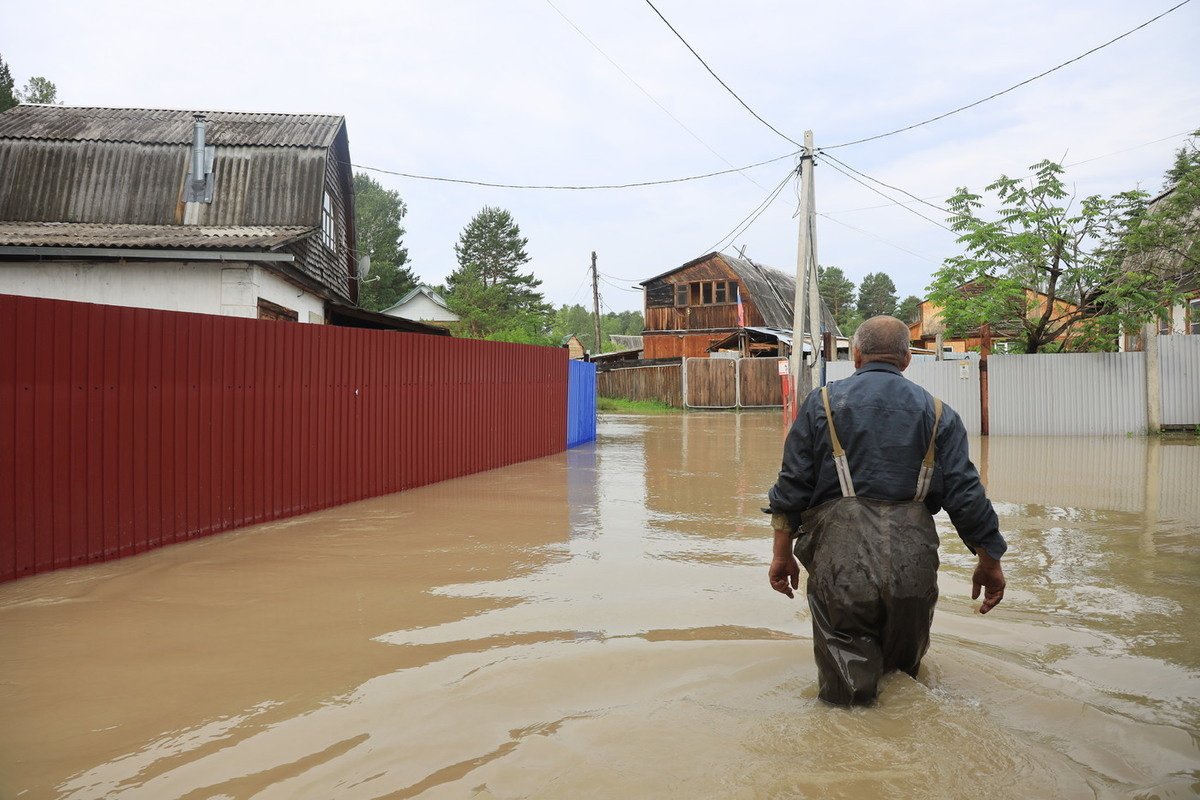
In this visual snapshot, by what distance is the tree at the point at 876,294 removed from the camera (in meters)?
105

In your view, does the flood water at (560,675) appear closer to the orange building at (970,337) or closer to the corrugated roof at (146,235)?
the orange building at (970,337)

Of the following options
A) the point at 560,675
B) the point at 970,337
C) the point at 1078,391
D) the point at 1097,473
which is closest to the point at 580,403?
the point at 1097,473

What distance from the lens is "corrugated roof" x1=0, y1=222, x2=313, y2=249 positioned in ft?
43.6

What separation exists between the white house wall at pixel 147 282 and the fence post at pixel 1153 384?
16551 mm

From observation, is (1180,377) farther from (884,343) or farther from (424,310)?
(424,310)

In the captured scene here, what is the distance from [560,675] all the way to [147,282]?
12507mm

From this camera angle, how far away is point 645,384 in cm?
3669

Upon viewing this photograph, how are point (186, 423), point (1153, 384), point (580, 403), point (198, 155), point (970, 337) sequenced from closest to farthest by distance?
point (186, 423)
point (198, 155)
point (1153, 384)
point (580, 403)
point (970, 337)

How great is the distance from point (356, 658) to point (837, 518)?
95.3 inches

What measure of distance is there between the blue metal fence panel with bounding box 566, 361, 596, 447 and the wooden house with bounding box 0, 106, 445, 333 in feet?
12.3

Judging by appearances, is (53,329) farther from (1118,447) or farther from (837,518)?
(1118,447)

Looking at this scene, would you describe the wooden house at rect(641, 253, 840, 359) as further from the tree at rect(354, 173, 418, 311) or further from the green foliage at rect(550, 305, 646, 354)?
the green foliage at rect(550, 305, 646, 354)

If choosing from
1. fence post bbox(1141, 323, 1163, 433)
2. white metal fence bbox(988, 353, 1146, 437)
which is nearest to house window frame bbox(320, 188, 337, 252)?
white metal fence bbox(988, 353, 1146, 437)

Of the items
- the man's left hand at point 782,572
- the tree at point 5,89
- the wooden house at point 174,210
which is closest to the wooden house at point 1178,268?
the wooden house at point 174,210
